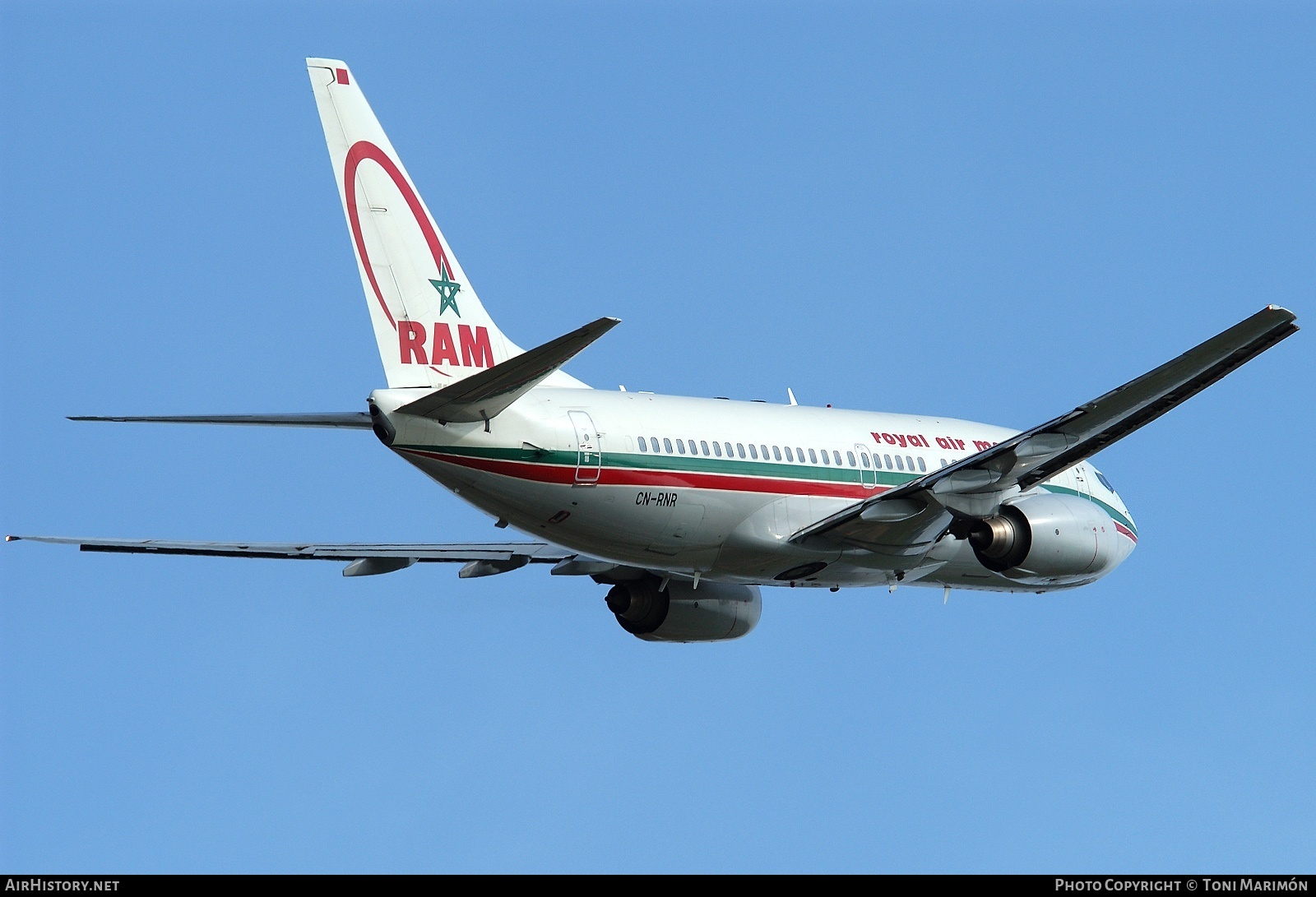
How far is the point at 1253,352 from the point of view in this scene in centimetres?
2722

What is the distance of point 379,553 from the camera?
3388 cm

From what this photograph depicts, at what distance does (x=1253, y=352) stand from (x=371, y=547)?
16476 mm

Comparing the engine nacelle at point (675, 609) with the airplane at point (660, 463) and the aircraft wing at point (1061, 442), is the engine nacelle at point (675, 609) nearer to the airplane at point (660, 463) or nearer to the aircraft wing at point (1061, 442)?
the airplane at point (660, 463)

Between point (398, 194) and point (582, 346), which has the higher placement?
point (398, 194)

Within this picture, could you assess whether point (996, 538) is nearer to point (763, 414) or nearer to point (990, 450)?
point (990, 450)

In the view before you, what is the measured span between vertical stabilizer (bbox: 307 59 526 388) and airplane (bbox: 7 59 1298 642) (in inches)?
1.2

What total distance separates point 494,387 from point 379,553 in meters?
8.09

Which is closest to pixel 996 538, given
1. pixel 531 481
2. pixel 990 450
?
pixel 990 450

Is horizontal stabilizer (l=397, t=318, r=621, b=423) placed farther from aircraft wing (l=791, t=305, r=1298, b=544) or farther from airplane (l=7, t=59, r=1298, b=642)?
aircraft wing (l=791, t=305, r=1298, b=544)

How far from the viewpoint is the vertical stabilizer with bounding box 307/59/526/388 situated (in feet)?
93.9
